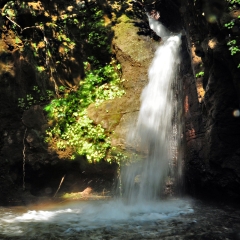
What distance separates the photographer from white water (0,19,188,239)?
5.14 meters

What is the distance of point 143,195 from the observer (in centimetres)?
736

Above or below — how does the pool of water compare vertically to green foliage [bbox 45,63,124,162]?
below

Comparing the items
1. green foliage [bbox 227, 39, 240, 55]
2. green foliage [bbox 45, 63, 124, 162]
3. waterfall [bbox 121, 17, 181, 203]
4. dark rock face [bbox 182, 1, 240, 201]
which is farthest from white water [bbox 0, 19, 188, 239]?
green foliage [bbox 227, 39, 240, 55]

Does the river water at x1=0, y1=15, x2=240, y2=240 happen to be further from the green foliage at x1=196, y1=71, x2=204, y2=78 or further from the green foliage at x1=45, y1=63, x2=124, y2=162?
the green foliage at x1=196, y1=71, x2=204, y2=78

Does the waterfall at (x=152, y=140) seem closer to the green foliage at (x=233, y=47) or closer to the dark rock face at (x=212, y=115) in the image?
the dark rock face at (x=212, y=115)

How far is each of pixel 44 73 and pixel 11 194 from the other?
3.81 m

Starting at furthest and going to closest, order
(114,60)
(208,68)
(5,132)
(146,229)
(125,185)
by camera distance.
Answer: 1. (114,60)
2. (5,132)
3. (125,185)
4. (208,68)
5. (146,229)

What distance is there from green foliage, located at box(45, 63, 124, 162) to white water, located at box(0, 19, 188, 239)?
38.1 inches

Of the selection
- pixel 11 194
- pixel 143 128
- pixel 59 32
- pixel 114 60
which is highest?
pixel 59 32

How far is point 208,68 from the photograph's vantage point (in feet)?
21.7

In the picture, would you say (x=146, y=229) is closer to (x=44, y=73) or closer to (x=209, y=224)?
(x=209, y=224)

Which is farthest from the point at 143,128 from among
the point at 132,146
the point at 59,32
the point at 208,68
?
the point at 59,32

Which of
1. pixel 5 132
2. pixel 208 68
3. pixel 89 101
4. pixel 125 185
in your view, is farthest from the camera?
pixel 89 101

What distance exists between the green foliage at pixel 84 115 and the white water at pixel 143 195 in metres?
0.97
